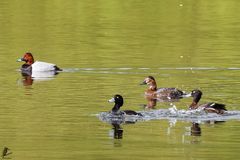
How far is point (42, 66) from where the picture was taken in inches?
1169

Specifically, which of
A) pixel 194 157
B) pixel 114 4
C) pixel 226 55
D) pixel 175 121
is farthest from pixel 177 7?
pixel 194 157

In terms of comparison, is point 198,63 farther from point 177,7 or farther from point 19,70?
point 177,7

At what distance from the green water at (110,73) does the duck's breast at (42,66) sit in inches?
16.9

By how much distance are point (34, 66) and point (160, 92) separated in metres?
6.34

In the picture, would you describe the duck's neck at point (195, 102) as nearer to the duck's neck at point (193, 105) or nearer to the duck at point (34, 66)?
the duck's neck at point (193, 105)

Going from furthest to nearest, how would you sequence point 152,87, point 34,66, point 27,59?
point 27,59 → point 34,66 → point 152,87

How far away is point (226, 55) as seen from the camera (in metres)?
31.7

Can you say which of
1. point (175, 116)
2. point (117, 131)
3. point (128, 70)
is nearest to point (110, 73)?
point (128, 70)

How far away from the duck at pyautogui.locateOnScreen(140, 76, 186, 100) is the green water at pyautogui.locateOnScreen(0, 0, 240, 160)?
336mm

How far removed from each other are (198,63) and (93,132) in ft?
37.1

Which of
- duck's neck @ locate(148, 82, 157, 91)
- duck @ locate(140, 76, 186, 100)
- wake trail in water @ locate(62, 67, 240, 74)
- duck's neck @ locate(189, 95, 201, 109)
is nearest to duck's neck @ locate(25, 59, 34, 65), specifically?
wake trail in water @ locate(62, 67, 240, 74)

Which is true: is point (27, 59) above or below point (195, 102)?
above

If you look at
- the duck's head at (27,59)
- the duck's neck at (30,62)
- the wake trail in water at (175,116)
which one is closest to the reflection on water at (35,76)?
the duck's neck at (30,62)

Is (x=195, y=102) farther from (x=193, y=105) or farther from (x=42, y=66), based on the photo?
(x=42, y=66)
